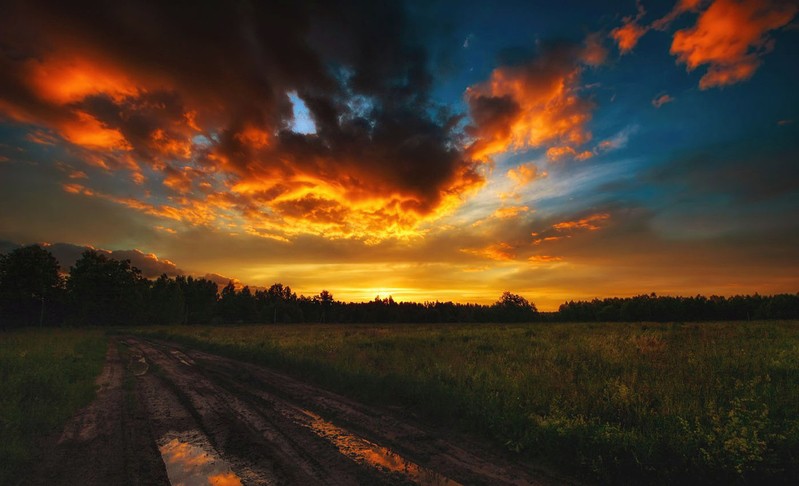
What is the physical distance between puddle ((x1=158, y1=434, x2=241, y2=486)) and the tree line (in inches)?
Result: 3313

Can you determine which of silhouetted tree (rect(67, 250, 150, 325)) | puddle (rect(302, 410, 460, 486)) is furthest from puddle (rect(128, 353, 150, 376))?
silhouetted tree (rect(67, 250, 150, 325))

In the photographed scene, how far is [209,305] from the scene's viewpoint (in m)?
111

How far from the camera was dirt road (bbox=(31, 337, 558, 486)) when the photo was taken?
576 cm

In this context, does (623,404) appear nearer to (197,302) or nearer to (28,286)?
(28,286)

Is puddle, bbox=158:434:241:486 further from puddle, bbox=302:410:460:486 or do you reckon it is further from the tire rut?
puddle, bbox=302:410:460:486

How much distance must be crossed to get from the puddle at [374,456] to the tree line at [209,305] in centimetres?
8588

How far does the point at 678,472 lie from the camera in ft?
19.1

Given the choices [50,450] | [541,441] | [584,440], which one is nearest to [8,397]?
[50,450]

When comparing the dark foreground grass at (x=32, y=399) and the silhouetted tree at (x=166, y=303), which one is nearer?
the dark foreground grass at (x=32, y=399)

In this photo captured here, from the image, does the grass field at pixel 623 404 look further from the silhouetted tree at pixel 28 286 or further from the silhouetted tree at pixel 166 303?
the silhouetted tree at pixel 166 303

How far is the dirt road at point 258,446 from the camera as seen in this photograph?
5.76 meters

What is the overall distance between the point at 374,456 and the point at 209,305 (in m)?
120

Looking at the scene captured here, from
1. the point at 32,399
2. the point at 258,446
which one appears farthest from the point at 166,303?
the point at 258,446

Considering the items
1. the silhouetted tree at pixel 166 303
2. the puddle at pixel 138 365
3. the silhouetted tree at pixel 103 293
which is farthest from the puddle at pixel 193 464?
the silhouetted tree at pixel 166 303
